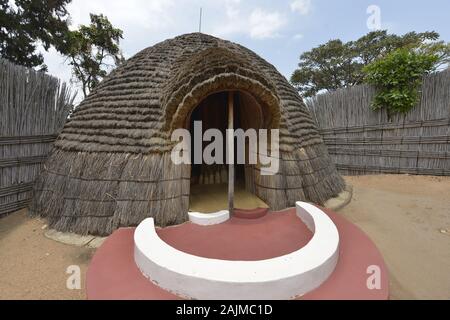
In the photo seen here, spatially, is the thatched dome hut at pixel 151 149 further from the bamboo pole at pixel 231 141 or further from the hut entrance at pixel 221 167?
the bamboo pole at pixel 231 141

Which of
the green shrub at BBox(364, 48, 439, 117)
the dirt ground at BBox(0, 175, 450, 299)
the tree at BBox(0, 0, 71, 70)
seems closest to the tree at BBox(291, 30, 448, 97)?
the green shrub at BBox(364, 48, 439, 117)

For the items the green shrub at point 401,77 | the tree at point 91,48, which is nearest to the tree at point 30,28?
the tree at point 91,48

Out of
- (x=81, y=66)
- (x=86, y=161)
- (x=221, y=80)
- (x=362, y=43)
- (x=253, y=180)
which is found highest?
(x=362, y=43)

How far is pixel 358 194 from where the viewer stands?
6480 mm

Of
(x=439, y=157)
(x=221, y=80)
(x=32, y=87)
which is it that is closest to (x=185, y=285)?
(x=221, y=80)

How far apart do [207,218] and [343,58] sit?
20.1m

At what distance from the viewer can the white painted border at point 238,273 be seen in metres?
2.32

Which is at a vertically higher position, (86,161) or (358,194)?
(86,161)

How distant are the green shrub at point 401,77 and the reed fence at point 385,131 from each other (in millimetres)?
265

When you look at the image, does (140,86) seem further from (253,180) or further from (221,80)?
(253,180)

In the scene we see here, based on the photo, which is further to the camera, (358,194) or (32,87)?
(358,194)

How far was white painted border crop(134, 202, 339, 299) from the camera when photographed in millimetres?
2322
